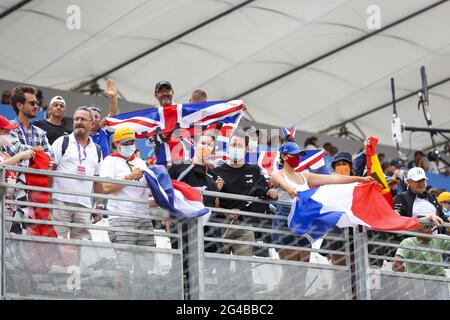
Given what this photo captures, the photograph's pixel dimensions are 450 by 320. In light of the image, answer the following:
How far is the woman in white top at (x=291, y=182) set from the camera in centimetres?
1045

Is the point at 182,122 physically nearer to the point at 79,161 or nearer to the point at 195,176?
the point at 195,176

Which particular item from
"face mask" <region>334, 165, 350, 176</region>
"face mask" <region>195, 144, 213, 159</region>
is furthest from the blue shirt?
"face mask" <region>334, 165, 350, 176</region>

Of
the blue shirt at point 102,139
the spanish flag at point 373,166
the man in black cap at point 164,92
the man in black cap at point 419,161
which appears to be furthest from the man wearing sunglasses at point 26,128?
the man in black cap at point 419,161

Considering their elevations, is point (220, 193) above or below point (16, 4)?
below

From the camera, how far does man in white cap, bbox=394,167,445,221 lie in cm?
1247

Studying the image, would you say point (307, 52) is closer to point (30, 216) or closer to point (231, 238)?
point (231, 238)

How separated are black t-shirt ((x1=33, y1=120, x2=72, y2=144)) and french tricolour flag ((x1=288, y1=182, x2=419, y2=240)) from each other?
241 cm

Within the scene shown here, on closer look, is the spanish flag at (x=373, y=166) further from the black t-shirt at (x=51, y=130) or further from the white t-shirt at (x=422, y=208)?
the black t-shirt at (x=51, y=130)

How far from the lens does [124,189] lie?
32.2ft

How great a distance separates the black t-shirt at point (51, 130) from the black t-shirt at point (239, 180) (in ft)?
4.99
